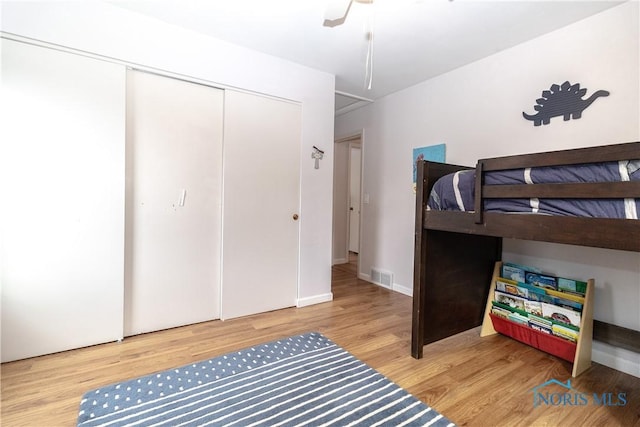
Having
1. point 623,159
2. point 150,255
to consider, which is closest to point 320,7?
point 623,159

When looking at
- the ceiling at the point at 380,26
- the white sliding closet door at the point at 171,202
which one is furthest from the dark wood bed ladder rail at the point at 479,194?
the white sliding closet door at the point at 171,202

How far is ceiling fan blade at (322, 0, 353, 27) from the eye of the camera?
4.44 ft

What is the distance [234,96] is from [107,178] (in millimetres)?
1145

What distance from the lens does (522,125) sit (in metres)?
2.23

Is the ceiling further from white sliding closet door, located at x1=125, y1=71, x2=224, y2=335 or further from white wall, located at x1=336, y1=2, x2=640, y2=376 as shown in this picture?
white sliding closet door, located at x1=125, y1=71, x2=224, y2=335

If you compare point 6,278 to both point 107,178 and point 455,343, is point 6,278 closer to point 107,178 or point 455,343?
point 107,178

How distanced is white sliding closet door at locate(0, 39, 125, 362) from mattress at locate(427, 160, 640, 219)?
2.27 m

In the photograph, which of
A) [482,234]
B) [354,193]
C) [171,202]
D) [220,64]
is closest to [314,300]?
[171,202]

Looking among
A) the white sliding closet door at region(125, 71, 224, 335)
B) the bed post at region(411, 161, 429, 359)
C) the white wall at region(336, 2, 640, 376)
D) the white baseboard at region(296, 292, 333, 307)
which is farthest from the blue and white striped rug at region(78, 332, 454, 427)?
the white wall at region(336, 2, 640, 376)

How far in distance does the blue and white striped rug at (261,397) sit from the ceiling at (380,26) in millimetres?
2301

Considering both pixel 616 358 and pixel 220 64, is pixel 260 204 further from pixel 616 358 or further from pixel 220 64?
pixel 616 358

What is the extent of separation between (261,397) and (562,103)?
2761 millimetres

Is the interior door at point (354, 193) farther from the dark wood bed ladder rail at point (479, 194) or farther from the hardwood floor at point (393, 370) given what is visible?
the dark wood bed ladder rail at point (479, 194)

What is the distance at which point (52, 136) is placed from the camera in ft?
5.81
